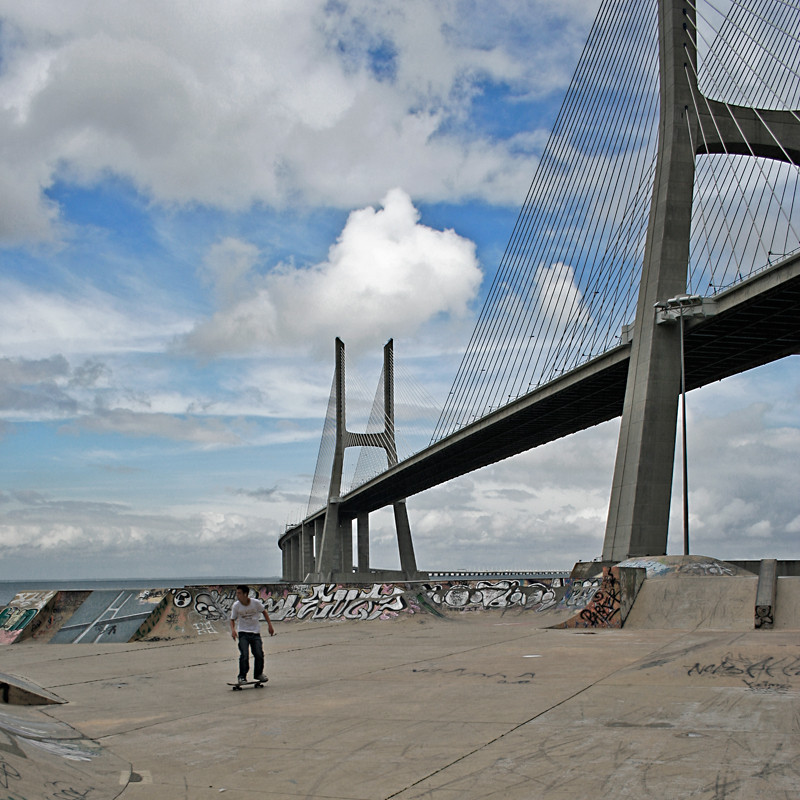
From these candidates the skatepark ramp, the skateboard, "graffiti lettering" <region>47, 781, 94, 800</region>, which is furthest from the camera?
the skatepark ramp

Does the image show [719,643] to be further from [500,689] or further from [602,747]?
[602,747]

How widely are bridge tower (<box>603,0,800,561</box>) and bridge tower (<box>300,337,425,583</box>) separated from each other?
149 ft

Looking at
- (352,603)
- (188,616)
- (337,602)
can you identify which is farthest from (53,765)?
(337,602)

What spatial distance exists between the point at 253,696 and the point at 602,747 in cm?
462

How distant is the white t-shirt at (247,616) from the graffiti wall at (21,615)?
11755 mm

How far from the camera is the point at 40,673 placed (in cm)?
1243

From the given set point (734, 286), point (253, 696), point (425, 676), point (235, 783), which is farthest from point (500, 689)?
point (734, 286)

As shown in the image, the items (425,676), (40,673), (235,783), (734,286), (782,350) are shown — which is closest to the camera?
(235,783)

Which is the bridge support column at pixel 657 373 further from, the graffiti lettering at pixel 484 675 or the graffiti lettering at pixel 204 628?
the graffiti lettering at pixel 484 675

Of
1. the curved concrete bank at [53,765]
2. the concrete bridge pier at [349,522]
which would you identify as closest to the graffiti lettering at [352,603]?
the curved concrete bank at [53,765]

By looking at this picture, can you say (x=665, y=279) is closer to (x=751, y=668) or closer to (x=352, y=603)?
(x=352, y=603)

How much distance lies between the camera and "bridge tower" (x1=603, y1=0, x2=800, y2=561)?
103 ft

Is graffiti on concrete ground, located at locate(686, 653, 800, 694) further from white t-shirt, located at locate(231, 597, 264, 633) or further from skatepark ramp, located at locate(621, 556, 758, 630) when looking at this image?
skatepark ramp, located at locate(621, 556, 758, 630)

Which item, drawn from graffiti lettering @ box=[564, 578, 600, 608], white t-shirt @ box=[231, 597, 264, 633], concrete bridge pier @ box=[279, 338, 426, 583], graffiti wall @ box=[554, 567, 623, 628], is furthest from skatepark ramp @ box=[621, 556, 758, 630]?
concrete bridge pier @ box=[279, 338, 426, 583]
